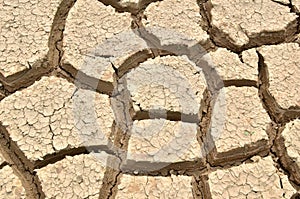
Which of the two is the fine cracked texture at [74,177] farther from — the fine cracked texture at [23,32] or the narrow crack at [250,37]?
the narrow crack at [250,37]

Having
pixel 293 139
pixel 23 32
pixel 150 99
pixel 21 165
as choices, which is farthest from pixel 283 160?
pixel 23 32

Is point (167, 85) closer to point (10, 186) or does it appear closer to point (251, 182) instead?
point (251, 182)

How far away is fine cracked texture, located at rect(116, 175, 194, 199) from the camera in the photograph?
1.50m

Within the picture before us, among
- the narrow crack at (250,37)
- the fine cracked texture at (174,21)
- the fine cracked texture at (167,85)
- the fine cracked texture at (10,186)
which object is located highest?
the fine cracked texture at (174,21)

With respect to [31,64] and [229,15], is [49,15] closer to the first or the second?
[31,64]

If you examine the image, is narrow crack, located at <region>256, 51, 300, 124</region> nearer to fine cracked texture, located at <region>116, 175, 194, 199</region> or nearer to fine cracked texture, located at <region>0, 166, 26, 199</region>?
fine cracked texture, located at <region>116, 175, 194, 199</region>

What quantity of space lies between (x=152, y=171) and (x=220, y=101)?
29cm

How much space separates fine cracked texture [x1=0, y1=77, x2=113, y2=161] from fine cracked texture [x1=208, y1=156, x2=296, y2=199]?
0.32m

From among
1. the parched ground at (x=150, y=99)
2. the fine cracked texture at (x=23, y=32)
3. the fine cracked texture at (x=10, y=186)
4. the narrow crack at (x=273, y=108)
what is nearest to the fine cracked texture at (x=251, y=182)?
the parched ground at (x=150, y=99)

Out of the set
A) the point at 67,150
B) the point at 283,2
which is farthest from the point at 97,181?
the point at 283,2

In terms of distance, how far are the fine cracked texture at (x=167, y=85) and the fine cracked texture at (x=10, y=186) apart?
0.38 meters

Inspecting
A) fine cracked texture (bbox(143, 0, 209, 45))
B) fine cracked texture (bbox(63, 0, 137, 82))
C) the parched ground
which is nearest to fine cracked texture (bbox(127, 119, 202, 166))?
the parched ground

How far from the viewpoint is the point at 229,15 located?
183 cm

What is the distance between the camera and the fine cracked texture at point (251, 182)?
1.51m
